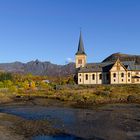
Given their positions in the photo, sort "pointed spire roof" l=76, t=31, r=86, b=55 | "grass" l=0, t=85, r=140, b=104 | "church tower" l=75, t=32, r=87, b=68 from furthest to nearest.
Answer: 1. "pointed spire roof" l=76, t=31, r=86, b=55
2. "church tower" l=75, t=32, r=87, b=68
3. "grass" l=0, t=85, r=140, b=104

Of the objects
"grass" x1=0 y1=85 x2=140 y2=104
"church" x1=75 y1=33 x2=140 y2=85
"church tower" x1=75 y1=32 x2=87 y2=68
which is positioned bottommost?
"grass" x1=0 y1=85 x2=140 y2=104

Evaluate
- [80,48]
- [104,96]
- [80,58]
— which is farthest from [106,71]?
[104,96]

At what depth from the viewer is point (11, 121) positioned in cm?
4534

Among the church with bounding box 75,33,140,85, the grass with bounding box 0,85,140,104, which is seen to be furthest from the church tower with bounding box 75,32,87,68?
the grass with bounding box 0,85,140,104

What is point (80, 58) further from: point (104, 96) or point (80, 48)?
point (104, 96)

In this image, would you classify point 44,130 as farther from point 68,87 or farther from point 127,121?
point 68,87

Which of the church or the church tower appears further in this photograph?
the church tower

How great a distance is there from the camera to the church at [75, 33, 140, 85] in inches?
4168

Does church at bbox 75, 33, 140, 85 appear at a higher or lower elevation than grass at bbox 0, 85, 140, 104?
higher

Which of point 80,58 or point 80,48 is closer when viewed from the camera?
point 80,58

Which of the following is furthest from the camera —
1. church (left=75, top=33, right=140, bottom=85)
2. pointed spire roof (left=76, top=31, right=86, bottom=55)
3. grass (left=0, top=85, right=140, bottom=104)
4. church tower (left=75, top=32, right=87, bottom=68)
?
pointed spire roof (left=76, top=31, right=86, bottom=55)

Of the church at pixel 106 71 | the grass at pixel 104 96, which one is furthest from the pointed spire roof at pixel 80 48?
the grass at pixel 104 96

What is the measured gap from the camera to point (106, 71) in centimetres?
11000

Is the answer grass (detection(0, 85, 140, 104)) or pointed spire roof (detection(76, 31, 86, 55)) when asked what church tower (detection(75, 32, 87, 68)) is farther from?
grass (detection(0, 85, 140, 104))
